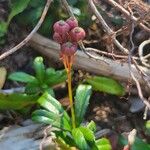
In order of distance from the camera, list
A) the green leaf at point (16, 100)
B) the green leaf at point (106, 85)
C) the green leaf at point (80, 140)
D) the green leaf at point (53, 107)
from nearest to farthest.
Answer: the green leaf at point (80, 140)
the green leaf at point (53, 107)
the green leaf at point (16, 100)
the green leaf at point (106, 85)

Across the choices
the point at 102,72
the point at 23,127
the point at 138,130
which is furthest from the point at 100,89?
the point at 23,127

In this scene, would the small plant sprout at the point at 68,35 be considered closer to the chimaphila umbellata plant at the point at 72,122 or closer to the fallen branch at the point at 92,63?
the chimaphila umbellata plant at the point at 72,122

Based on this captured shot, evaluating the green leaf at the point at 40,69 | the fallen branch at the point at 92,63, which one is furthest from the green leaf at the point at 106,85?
the green leaf at the point at 40,69

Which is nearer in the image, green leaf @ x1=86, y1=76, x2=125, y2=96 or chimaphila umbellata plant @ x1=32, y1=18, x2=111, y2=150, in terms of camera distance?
chimaphila umbellata plant @ x1=32, y1=18, x2=111, y2=150

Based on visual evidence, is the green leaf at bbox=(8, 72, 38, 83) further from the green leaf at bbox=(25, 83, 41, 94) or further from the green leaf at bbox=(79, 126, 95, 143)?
the green leaf at bbox=(79, 126, 95, 143)

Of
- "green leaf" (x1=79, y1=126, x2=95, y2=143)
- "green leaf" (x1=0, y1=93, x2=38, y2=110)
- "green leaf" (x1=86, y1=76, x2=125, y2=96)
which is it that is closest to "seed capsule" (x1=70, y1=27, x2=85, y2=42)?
"green leaf" (x1=79, y1=126, x2=95, y2=143)

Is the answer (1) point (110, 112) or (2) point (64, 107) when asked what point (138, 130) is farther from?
(2) point (64, 107)
